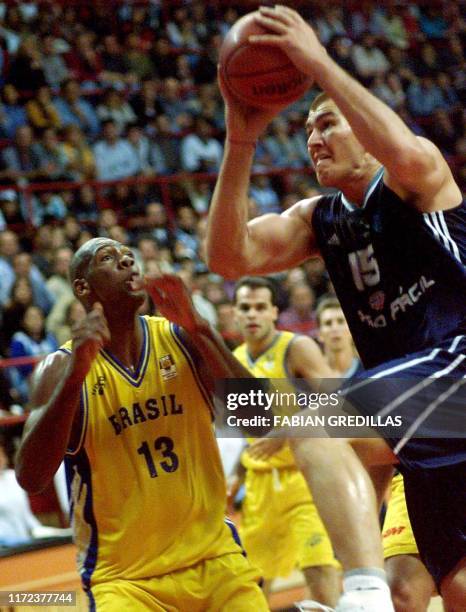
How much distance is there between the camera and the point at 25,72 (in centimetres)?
1206

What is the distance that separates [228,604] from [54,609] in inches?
48.7

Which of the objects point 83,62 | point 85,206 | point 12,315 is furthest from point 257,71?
point 83,62

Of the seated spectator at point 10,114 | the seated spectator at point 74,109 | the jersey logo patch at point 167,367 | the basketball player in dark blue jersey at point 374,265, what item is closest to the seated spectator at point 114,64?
the seated spectator at point 74,109

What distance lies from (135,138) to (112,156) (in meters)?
0.40

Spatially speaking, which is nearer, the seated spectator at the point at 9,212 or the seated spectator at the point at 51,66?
the seated spectator at the point at 9,212

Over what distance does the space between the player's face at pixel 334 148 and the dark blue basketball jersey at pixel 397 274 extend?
108 millimetres

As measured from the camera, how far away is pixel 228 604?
3.44 meters

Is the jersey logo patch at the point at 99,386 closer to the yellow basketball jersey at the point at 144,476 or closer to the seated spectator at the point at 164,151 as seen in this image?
the yellow basketball jersey at the point at 144,476

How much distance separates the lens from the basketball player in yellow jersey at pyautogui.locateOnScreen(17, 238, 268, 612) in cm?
344


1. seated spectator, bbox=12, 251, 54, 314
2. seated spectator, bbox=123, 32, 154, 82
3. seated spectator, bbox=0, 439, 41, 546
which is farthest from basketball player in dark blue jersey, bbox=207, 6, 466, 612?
seated spectator, bbox=123, 32, 154, 82

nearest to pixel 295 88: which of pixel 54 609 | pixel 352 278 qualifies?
pixel 352 278

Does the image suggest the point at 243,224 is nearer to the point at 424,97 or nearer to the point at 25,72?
the point at 25,72

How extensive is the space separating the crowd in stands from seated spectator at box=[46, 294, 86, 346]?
0.01 metres

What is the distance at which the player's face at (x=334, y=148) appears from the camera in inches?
141
